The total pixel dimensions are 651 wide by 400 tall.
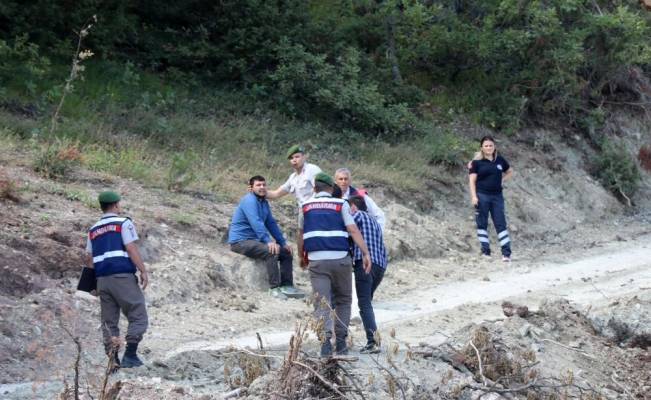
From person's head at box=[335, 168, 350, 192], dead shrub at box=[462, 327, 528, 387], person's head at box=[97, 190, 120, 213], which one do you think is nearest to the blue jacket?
person's head at box=[335, 168, 350, 192]

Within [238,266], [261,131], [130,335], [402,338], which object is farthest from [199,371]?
[261,131]

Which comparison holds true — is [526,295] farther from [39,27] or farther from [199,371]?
[39,27]

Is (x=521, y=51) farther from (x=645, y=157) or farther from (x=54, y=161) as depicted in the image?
(x=54, y=161)

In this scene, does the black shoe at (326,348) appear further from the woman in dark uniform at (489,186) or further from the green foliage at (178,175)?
the woman in dark uniform at (489,186)

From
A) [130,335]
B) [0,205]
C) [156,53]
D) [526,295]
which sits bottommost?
[526,295]

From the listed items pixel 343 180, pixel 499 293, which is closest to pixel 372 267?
pixel 343 180

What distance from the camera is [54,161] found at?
540 inches

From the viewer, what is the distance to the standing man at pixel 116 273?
890 cm

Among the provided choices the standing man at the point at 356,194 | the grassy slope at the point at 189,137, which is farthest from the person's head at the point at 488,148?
the standing man at the point at 356,194

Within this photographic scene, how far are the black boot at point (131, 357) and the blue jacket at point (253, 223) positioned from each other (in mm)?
3917

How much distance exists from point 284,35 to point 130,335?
11.8 metres

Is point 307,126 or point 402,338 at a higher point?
point 307,126

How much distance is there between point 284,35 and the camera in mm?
19859

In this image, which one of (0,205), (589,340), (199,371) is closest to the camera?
(199,371)
